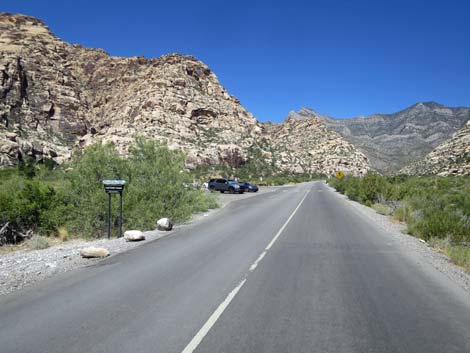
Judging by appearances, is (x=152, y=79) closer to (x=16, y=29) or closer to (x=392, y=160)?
(x=16, y=29)

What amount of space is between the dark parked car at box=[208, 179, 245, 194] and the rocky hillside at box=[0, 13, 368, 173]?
24.6 meters

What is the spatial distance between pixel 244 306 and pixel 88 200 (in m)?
11.7

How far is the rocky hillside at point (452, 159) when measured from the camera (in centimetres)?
6259

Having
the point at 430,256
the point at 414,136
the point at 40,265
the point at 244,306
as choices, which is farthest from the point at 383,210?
the point at 414,136

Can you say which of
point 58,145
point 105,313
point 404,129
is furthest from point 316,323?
point 404,129

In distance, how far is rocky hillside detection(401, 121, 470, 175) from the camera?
62.6 m

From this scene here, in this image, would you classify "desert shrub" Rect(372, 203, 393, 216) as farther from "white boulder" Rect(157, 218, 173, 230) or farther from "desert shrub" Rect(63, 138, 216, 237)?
"white boulder" Rect(157, 218, 173, 230)

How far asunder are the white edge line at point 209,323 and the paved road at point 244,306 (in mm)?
15

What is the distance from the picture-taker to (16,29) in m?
100

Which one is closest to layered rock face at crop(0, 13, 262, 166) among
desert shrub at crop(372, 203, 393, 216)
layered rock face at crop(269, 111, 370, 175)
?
layered rock face at crop(269, 111, 370, 175)

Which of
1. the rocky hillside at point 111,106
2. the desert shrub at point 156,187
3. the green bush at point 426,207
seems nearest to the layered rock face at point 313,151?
the rocky hillside at point 111,106

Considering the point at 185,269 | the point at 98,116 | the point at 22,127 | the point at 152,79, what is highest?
the point at 152,79

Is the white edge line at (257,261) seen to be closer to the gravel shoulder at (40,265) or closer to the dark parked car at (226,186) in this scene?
the gravel shoulder at (40,265)

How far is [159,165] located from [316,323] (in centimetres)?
1401
